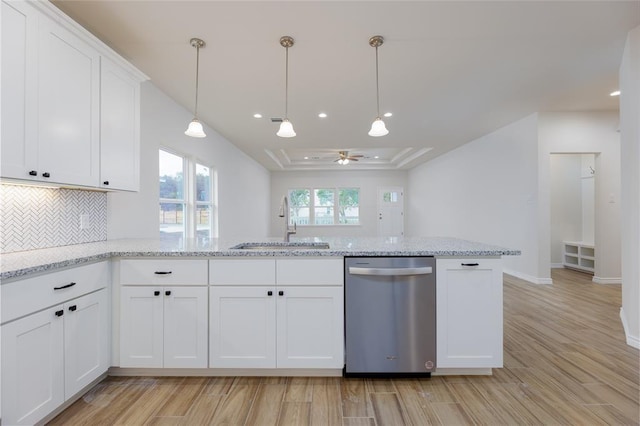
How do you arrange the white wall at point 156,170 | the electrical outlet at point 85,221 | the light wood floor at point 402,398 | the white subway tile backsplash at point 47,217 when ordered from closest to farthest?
the light wood floor at point 402,398 < the white subway tile backsplash at point 47,217 < the electrical outlet at point 85,221 < the white wall at point 156,170

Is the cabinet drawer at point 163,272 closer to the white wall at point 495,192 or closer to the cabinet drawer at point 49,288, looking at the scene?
the cabinet drawer at point 49,288

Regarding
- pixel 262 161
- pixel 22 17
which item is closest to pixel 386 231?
pixel 262 161

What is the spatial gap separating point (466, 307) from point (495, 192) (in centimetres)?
421

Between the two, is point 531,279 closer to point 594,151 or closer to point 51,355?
point 594,151

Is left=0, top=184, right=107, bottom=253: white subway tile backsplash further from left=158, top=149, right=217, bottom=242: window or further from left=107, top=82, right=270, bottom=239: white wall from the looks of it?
left=158, top=149, right=217, bottom=242: window

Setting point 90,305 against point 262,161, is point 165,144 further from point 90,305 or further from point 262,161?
point 262,161

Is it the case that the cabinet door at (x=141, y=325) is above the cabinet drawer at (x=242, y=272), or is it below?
below

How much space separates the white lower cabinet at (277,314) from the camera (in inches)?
74.9

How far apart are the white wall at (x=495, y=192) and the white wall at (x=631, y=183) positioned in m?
1.84

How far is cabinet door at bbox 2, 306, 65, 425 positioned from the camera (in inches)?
50.3

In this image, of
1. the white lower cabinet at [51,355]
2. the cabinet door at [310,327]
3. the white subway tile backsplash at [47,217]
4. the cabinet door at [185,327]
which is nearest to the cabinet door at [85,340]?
the white lower cabinet at [51,355]

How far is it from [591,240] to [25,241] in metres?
8.24

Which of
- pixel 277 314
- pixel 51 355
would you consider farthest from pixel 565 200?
pixel 51 355

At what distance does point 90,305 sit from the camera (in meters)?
1.73
